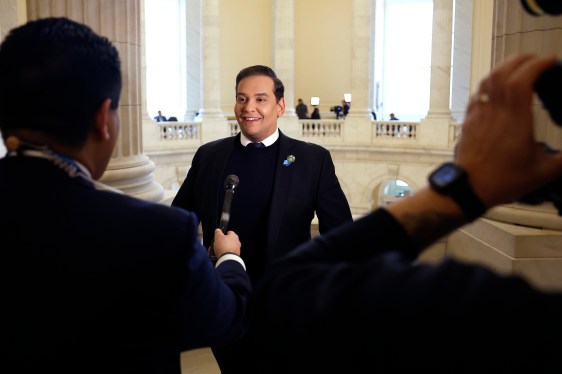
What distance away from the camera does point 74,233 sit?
1654mm

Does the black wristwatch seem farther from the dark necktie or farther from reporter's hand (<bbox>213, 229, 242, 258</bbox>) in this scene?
the dark necktie

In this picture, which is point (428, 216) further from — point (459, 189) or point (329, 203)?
point (329, 203)

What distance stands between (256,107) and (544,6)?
342 centimetres

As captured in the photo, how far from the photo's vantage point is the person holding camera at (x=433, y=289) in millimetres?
1021

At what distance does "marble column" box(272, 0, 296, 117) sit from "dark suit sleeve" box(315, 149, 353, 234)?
1980 centimetres

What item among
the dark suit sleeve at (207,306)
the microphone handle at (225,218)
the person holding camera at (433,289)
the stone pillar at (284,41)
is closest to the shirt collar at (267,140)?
the microphone handle at (225,218)

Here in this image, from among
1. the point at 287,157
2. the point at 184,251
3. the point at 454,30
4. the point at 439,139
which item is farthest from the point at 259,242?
the point at 454,30

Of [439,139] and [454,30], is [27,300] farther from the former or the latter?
[454,30]

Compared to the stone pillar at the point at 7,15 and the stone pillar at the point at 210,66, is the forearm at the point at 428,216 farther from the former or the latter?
the stone pillar at the point at 210,66

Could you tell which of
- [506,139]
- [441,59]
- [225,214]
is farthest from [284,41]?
→ [506,139]

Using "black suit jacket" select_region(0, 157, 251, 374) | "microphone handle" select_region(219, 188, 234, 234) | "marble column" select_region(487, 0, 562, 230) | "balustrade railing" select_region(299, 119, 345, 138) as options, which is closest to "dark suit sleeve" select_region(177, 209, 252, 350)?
"black suit jacket" select_region(0, 157, 251, 374)

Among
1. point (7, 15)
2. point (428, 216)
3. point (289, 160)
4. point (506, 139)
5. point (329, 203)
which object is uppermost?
point (7, 15)

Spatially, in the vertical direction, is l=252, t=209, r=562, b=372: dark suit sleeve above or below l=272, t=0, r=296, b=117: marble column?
below

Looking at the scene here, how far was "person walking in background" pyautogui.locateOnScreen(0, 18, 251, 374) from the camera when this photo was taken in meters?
1.61
